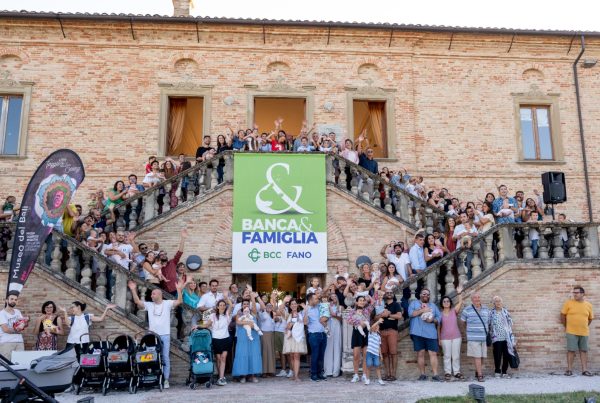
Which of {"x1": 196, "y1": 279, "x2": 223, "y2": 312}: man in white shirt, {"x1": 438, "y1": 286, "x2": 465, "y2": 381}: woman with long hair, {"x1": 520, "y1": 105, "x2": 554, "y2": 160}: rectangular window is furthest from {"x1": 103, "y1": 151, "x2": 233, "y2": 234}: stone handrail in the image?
A: {"x1": 520, "y1": 105, "x2": 554, "y2": 160}: rectangular window

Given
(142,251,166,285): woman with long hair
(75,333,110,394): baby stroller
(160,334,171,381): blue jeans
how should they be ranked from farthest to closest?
(142,251,166,285): woman with long hair, (160,334,171,381): blue jeans, (75,333,110,394): baby stroller

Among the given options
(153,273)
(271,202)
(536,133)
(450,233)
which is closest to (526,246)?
(450,233)

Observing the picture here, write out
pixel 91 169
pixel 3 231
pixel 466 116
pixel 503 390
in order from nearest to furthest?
pixel 503 390 < pixel 3 231 < pixel 91 169 < pixel 466 116

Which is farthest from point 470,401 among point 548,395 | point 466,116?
point 466,116

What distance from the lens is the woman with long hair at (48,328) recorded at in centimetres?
927

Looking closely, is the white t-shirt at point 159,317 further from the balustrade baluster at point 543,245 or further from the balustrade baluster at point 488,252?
the balustrade baluster at point 543,245

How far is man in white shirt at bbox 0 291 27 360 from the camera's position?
9.19 meters

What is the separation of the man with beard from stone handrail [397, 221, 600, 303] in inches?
17.6

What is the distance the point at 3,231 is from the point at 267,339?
5.01 meters

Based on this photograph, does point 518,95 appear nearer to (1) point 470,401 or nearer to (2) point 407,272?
(2) point 407,272

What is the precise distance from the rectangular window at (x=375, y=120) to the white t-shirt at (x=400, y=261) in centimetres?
570

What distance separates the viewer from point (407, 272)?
1148cm

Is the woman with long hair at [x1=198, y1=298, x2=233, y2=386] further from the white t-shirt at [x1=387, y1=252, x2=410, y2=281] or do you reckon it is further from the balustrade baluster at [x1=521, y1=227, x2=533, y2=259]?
the balustrade baluster at [x1=521, y1=227, x2=533, y2=259]

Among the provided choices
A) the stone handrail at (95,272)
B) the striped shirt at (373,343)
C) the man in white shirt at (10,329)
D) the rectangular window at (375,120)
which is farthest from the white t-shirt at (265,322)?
the rectangular window at (375,120)
